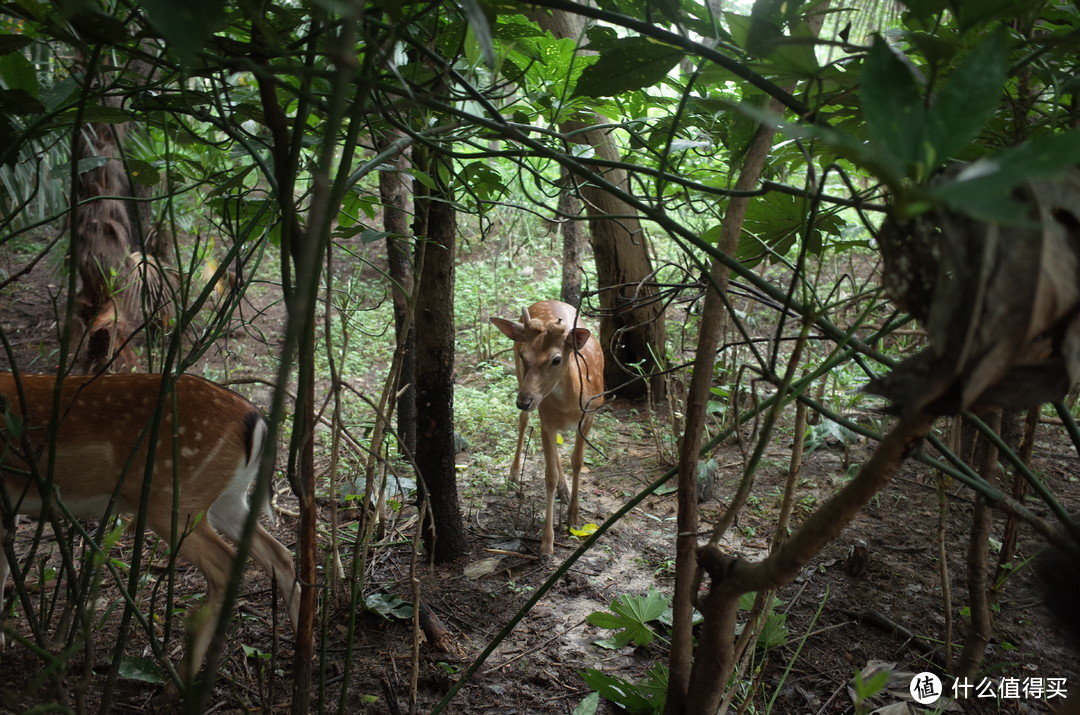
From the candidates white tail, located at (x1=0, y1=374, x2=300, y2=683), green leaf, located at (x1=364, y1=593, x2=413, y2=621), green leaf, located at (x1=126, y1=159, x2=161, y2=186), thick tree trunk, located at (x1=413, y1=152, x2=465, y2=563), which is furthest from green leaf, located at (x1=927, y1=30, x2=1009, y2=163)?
white tail, located at (x1=0, y1=374, x2=300, y2=683)

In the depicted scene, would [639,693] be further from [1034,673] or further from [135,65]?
[135,65]

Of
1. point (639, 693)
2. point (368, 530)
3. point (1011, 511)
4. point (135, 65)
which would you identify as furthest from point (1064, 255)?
point (135, 65)

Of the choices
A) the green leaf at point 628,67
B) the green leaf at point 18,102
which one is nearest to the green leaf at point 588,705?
the green leaf at point 628,67

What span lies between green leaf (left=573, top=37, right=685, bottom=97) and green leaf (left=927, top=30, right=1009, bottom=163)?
0.52 m

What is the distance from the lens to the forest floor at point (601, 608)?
2459 mm

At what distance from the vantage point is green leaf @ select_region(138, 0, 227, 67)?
0.51 m

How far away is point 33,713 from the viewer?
84 cm

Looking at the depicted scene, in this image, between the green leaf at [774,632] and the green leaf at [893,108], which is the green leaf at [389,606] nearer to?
the green leaf at [774,632]

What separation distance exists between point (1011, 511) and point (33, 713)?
50.9 inches

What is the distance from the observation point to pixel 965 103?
54cm

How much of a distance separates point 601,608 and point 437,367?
127 cm

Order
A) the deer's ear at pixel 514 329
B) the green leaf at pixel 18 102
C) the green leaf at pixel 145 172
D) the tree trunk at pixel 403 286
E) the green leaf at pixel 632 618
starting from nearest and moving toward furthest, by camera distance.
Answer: the green leaf at pixel 18 102 → the green leaf at pixel 145 172 → the green leaf at pixel 632 618 → the tree trunk at pixel 403 286 → the deer's ear at pixel 514 329

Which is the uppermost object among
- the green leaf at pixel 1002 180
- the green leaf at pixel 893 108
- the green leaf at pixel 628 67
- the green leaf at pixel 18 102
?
the green leaf at pixel 628 67

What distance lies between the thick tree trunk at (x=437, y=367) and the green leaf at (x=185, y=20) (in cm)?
235
